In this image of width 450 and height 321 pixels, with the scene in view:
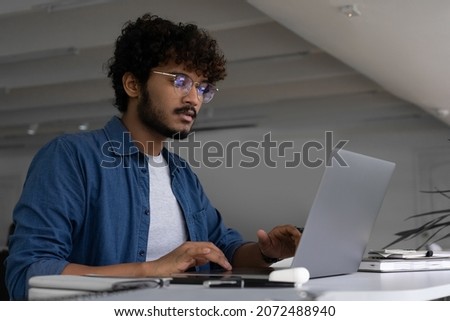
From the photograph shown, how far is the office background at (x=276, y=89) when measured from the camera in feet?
14.9

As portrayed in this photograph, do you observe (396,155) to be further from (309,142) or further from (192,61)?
(192,61)

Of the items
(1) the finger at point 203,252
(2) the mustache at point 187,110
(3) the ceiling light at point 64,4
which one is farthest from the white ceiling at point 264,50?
(1) the finger at point 203,252

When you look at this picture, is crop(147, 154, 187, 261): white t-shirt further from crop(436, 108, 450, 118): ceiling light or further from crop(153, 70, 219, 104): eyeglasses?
crop(436, 108, 450, 118): ceiling light

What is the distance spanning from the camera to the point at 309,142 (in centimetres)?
863

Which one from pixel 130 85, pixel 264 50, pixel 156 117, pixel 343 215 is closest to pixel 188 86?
pixel 156 117

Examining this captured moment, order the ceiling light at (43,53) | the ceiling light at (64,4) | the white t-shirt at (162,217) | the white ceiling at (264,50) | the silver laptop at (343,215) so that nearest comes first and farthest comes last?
the silver laptop at (343,215)
the white t-shirt at (162,217)
the white ceiling at (264,50)
the ceiling light at (64,4)
the ceiling light at (43,53)

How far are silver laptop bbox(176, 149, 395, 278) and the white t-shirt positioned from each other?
15.4 inches

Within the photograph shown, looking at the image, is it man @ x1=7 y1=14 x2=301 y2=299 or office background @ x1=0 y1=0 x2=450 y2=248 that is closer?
man @ x1=7 y1=14 x2=301 y2=299

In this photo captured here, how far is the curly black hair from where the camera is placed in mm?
1928

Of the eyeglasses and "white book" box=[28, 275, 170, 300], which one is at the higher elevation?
Result: the eyeglasses

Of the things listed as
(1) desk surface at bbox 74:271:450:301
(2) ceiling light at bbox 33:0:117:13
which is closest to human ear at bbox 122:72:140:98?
(1) desk surface at bbox 74:271:450:301

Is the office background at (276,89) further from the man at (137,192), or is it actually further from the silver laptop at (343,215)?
the silver laptop at (343,215)

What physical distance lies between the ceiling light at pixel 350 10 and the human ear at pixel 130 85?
2.21 m
